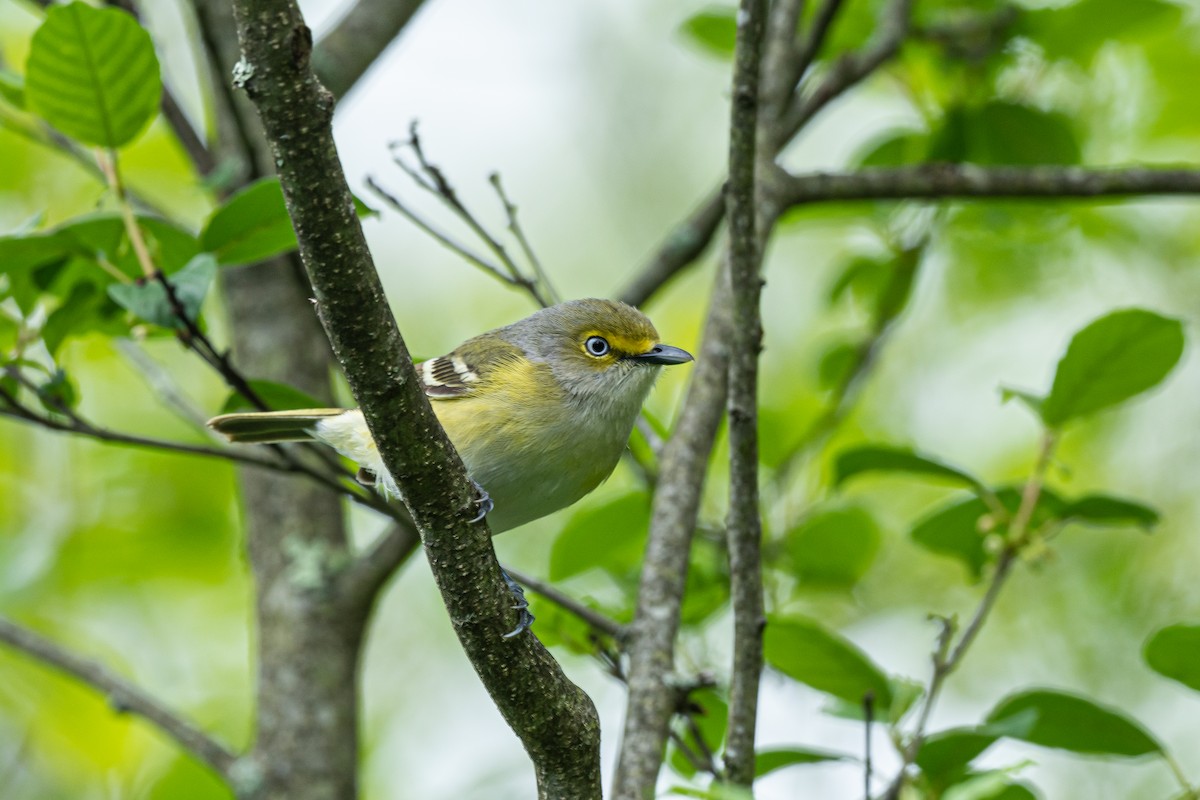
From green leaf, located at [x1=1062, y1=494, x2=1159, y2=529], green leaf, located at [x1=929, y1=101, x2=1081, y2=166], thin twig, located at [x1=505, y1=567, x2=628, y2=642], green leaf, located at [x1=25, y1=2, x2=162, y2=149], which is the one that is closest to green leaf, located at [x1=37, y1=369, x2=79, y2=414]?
green leaf, located at [x1=25, y1=2, x2=162, y2=149]

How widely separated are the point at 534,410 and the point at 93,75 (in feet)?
5.46

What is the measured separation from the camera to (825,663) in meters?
3.53

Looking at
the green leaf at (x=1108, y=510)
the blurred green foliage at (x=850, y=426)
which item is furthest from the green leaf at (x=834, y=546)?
the green leaf at (x=1108, y=510)

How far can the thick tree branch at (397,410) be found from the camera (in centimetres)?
193

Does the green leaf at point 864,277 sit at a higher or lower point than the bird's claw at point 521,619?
higher

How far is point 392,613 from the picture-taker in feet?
33.4

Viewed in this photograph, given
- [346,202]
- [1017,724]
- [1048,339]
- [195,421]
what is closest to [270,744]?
[195,421]

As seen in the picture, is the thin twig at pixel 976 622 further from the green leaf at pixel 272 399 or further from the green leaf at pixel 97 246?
the green leaf at pixel 97 246

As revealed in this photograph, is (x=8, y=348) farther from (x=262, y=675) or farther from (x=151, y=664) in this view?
(x=151, y=664)

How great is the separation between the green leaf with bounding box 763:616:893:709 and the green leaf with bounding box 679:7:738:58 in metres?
2.96

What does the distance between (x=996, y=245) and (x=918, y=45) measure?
6.84ft

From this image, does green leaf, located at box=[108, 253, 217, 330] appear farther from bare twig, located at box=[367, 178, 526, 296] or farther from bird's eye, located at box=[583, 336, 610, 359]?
bird's eye, located at box=[583, 336, 610, 359]

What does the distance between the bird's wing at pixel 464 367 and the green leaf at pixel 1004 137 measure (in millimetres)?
2443

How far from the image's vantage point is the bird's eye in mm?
4336
